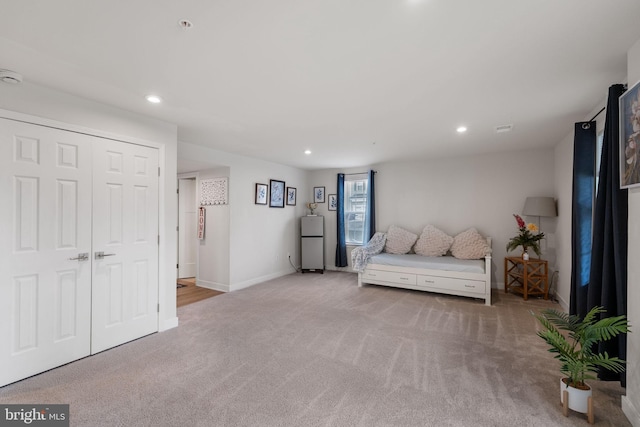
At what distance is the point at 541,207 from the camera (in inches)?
167

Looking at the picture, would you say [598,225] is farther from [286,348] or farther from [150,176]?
[150,176]

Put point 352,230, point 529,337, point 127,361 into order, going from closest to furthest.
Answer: point 127,361 < point 529,337 < point 352,230

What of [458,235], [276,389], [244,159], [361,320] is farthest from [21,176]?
[458,235]

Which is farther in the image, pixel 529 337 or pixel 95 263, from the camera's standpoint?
pixel 529 337

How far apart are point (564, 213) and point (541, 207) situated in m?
0.36

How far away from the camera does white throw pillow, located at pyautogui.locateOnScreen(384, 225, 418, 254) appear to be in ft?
17.9

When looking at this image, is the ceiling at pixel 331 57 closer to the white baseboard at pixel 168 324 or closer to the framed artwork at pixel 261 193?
the framed artwork at pixel 261 193

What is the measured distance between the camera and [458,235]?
200 inches

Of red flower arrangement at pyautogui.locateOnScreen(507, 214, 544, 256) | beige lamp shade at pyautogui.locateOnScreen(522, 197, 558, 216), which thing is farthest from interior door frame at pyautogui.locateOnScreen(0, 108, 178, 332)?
beige lamp shade at pyautogui.locateOnScreen(522, 197, 558, 216)

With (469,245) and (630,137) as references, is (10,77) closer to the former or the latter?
(630,137)

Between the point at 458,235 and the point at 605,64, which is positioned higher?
the point at 605,64

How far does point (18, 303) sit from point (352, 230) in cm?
527

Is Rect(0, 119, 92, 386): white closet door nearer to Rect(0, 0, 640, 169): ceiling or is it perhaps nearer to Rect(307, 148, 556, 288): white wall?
Rect(0, 0, 640, 169): ceiling

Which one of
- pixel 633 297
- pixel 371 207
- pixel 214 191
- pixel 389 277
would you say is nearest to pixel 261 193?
pixel 214 191
